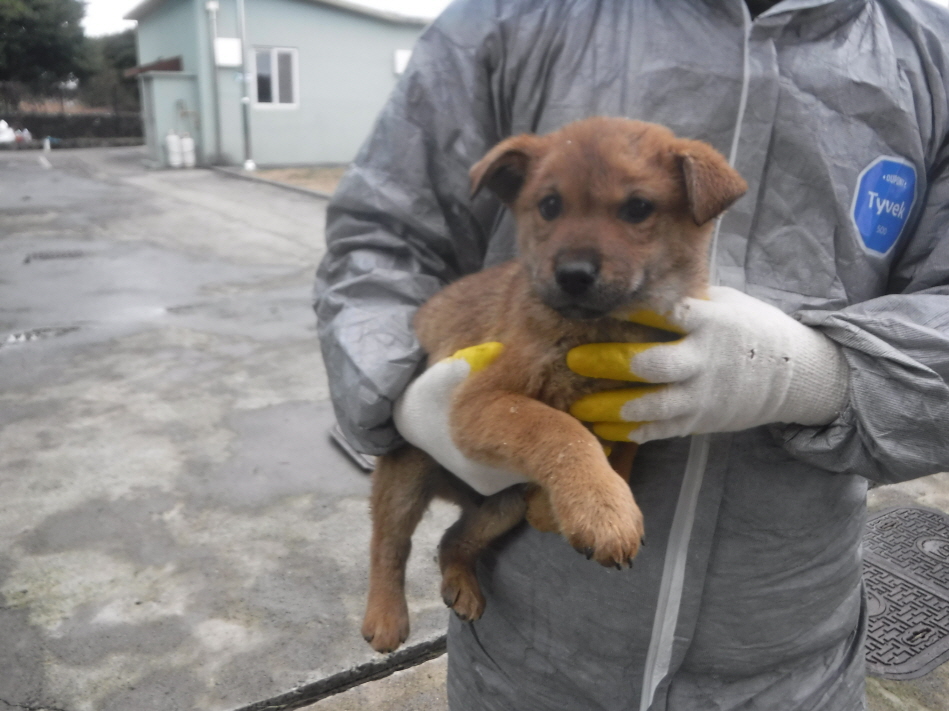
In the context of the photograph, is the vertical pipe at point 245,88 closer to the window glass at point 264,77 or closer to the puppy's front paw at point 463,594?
the window glass at point 264,77

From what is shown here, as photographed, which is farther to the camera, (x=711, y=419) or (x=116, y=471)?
(x=116, y=471)

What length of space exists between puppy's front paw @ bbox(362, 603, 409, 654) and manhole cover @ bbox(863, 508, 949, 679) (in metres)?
2.35

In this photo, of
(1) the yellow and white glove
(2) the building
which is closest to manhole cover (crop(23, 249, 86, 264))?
(1) the yellow and white glove

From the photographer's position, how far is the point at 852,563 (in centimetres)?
196

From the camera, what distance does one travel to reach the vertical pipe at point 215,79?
23.4m

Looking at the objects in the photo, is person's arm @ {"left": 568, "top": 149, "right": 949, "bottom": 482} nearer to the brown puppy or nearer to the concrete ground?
the brown puppy

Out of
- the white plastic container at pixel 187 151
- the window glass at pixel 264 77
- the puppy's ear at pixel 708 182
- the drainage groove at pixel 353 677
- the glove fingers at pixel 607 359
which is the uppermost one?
the window glass at pixel 264 77

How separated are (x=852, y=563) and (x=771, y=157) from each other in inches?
37.7

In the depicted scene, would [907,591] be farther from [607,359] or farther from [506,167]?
[506,167]

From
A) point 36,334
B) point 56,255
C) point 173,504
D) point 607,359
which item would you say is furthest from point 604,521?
point 56,255

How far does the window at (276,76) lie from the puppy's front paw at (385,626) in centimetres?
2457

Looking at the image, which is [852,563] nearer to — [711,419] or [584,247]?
[711,419]

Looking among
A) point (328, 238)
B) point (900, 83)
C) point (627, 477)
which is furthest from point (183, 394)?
point (900, 83)

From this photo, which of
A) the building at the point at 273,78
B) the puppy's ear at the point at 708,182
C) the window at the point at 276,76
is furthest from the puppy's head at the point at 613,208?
the window at the point at 276,76
